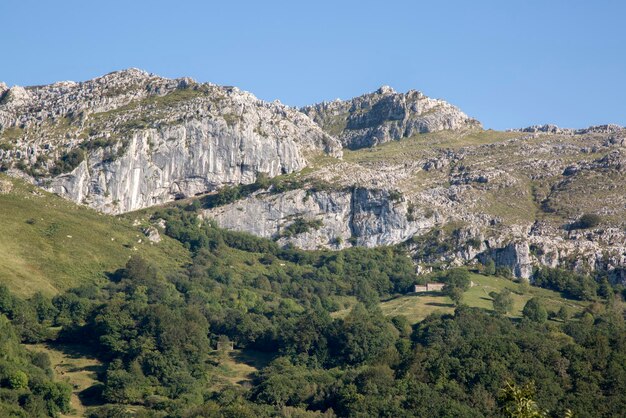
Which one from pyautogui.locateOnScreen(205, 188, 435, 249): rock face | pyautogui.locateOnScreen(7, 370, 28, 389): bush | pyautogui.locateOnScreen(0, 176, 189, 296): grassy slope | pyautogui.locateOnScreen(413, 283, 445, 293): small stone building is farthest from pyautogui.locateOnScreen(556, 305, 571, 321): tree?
pyautogui.locateOnScreen(7, 370, 28, 389): bush

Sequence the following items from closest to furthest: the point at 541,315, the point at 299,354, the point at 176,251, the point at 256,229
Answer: the point at 299,354 → the point at 541,315 → the point at 176,251 → the point at 256,229

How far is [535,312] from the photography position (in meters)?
144

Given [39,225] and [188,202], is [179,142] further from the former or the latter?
[39,225]

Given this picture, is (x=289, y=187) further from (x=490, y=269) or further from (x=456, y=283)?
(x=456, y=283)

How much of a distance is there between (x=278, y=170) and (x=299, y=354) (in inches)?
2795

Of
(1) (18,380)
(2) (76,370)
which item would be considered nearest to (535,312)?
(2) (76,370)

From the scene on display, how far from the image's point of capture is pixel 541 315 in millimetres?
143500

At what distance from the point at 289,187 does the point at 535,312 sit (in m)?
55.3

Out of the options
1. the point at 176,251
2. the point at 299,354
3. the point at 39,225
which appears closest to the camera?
the point at 299,354

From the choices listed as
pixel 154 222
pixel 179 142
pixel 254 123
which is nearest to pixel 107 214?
pixel 154 222

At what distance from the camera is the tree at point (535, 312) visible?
142875 mm

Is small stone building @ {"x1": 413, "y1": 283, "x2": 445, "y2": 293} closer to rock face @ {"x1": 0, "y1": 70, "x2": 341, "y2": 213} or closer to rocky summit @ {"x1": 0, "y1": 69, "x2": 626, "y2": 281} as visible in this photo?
rocky summit @ {"x1": 0, "y1": 69, "x2": 626, "y2": 281}

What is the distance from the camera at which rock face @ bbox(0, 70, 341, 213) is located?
588 feet

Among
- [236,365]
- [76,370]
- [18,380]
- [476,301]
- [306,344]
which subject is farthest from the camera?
[476,301]
